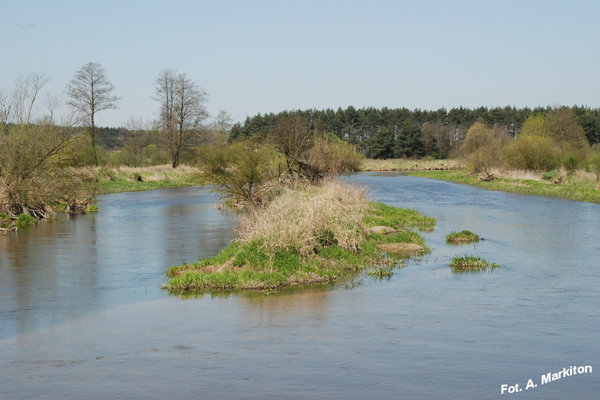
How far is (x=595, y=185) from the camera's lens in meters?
48.6

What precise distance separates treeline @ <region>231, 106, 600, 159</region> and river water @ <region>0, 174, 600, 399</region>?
103547 millimetres

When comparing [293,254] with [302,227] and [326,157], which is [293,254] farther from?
[326,157]

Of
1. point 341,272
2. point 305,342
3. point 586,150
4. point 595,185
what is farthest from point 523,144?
point 305,342

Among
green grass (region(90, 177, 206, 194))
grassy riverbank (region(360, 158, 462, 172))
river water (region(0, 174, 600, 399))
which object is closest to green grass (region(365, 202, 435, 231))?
river water (region(0, 174, 600, 399))

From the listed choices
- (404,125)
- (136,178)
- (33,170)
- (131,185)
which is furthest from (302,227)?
(404,125)

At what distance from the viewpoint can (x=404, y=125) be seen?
424 feet

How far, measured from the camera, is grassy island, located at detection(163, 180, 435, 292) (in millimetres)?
16734

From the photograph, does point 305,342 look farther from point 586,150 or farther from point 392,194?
point 586,150

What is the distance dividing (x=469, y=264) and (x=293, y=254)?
232 inches

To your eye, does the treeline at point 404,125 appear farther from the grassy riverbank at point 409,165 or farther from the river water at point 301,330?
the river water at point 301,330

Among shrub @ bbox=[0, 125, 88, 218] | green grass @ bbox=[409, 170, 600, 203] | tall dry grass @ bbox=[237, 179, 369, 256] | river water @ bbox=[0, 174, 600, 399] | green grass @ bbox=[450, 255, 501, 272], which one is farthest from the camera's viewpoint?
green grass @ bbox=[409, 170, 600, 203]

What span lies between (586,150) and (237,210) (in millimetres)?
47206

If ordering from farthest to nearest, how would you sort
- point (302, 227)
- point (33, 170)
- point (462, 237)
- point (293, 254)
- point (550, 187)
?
point (550, 187)
point (33, 170)
point (462, 237)
point (302, 227)
point (293, 254)

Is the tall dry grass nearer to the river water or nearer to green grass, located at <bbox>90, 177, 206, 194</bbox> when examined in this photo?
the river water
